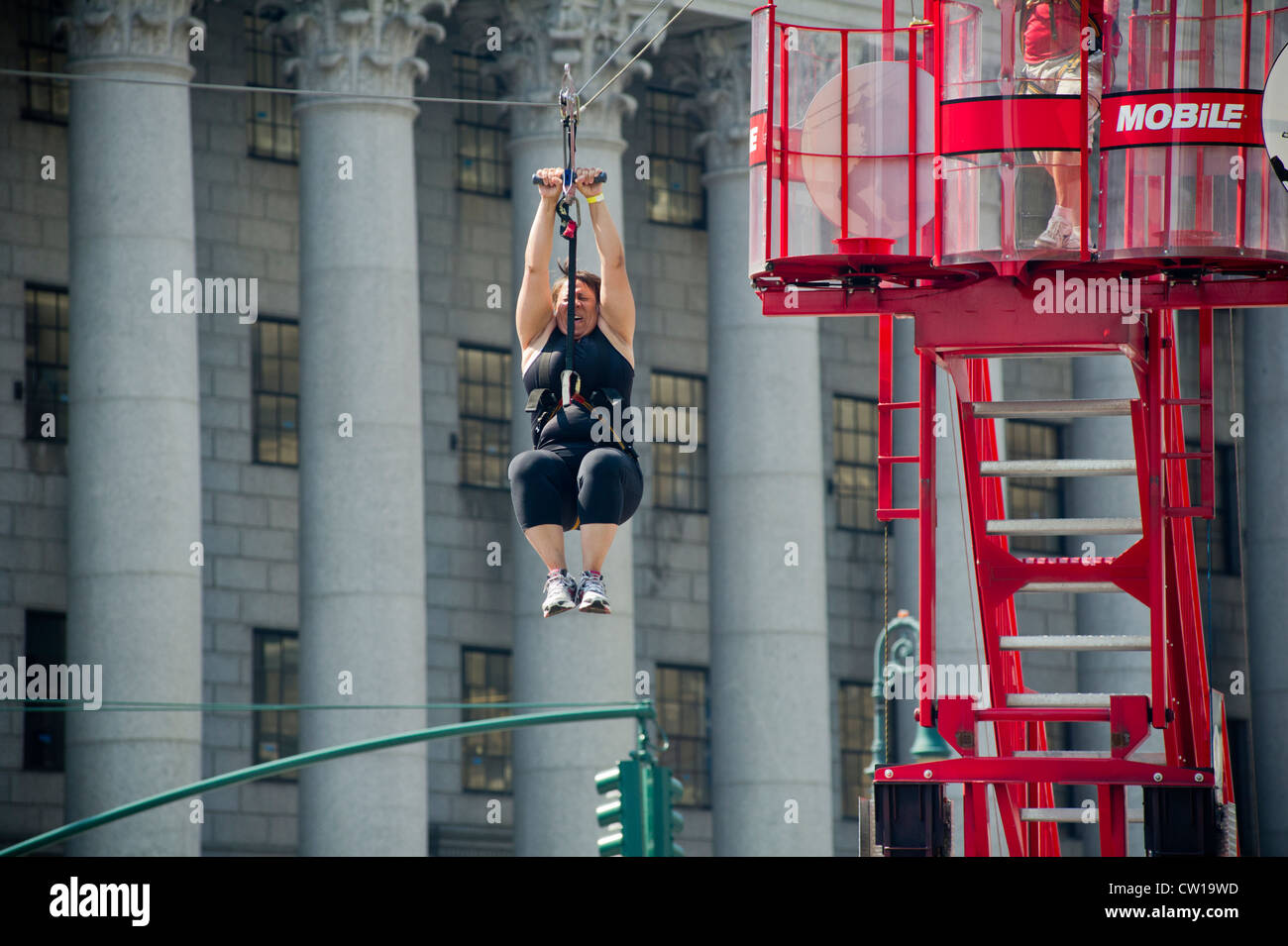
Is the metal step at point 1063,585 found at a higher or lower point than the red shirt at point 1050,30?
lower

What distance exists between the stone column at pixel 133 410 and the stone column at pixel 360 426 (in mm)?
1997

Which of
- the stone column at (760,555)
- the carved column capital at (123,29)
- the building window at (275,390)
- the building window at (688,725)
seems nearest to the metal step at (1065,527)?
the carved column capital at (123,29)

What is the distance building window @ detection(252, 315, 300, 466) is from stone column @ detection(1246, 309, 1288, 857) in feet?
64.6

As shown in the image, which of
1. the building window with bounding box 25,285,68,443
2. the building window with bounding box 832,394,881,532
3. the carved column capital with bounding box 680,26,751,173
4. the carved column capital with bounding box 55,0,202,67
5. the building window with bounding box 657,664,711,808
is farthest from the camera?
the building window with bounding box 832,394,881,532

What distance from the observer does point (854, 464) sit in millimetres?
57719

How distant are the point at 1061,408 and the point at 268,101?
96.1ft

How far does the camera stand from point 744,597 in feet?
159

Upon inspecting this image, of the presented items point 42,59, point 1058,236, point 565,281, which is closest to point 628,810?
point 565,281

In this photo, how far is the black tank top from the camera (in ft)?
66.9

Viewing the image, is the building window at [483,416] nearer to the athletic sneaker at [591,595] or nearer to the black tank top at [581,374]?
the black tank top at [581,374]

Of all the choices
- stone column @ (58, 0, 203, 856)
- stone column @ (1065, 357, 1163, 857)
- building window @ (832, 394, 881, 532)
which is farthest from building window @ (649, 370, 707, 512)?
stone column @ (58, 0, 203, 856)

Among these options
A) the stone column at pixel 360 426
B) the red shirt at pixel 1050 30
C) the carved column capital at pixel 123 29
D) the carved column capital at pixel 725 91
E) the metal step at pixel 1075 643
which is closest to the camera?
the metal step at pixel 1075 643

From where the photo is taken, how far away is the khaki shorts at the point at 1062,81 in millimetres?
23062

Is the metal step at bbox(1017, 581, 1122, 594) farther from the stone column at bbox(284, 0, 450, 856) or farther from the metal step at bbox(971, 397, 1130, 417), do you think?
the stone column at bbox(284, 0, 450, 856)
